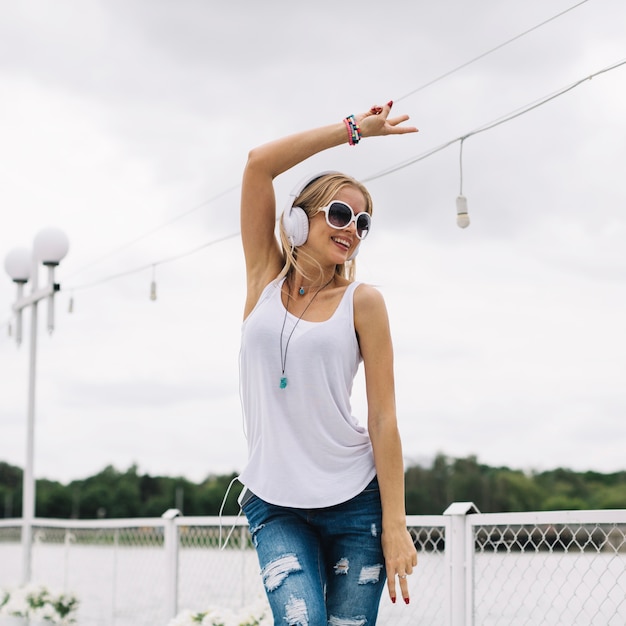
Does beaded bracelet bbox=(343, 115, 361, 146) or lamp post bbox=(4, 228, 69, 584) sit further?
lamp post bbox=(4, 228, 69, 584)

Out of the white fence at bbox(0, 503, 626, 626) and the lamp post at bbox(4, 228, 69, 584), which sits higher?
the lamp post at bbox(4, 228, 69, 584)

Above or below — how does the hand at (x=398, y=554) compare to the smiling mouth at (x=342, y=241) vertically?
below

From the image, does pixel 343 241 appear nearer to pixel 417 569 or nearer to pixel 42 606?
pixel 417 569

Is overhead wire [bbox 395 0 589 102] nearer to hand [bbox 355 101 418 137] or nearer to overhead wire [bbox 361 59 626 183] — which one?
overhead wire [bbox 361 59 626 183]

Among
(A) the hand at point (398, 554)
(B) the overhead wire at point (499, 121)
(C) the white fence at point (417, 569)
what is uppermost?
(B) the overhead wire at point (499, 121)

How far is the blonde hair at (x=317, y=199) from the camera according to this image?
2080 millimetres

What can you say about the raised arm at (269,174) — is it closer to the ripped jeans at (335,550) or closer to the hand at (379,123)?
the hand at (379,123)

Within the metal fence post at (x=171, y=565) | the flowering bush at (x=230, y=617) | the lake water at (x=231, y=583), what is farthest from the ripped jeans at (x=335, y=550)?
the metal fence post at (x=171, y=565)

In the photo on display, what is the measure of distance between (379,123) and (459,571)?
174cm

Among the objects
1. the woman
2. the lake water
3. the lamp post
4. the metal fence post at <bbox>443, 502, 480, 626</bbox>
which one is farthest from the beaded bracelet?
the lamp post

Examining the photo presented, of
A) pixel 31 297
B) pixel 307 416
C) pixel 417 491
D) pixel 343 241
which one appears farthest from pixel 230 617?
pixel 417 491

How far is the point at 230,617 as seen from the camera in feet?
12.6

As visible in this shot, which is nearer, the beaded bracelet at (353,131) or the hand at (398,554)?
the hand at (398,554)

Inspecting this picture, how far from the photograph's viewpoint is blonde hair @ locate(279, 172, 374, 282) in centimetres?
208
